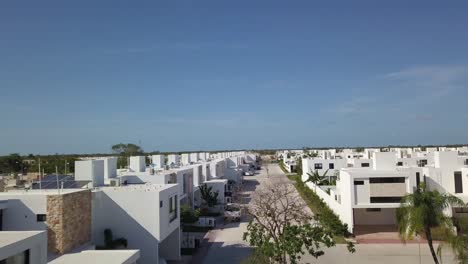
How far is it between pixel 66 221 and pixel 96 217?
13.6 feet

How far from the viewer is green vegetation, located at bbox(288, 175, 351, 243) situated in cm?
2688

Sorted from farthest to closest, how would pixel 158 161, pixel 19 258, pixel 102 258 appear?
1. pixel 158 161
2. pixel 102 258
3. pixel 19 258

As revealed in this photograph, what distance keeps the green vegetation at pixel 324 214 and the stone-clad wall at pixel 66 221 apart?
35.4 ft

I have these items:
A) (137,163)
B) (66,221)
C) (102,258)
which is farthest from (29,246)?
(137,163)

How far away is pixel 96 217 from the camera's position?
21875 millimetres

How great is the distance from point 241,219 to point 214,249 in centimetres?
1107

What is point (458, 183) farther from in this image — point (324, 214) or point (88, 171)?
point (88, 171)

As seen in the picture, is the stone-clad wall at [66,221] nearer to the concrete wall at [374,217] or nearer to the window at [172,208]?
the window at [172,208]

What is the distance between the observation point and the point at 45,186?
22484mm

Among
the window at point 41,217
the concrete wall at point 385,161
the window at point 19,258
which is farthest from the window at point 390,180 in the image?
the window at point 19,258

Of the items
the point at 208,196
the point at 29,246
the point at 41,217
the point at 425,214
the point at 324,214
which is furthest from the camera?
the point at 208,196

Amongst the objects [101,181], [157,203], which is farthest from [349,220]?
[101,181]

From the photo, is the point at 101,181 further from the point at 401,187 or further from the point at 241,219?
the point at 401,187

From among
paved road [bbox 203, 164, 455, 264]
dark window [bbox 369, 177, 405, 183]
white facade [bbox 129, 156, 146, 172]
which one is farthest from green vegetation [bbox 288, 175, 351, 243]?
white facade [bbox 129, 156, 146, 172]
